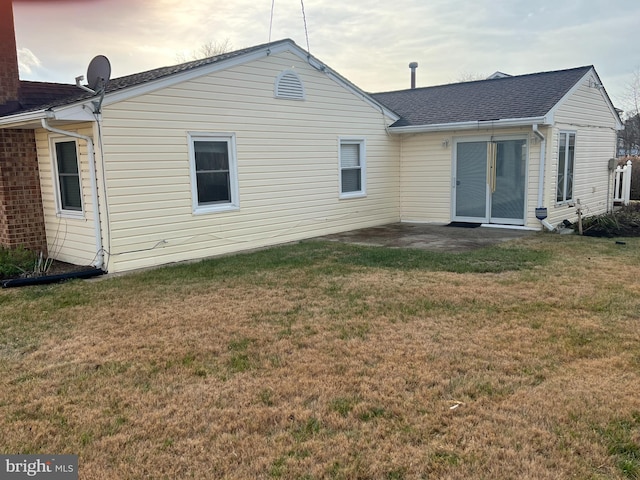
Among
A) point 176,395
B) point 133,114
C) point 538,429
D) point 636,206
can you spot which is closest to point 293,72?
point 133,114

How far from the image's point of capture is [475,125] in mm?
10938

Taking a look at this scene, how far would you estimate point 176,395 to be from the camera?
3529 millimetres

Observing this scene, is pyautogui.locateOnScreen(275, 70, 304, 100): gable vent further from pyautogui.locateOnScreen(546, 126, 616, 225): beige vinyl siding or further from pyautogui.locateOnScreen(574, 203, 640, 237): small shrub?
pyautogui.locateOnScreen(574, 203, 640, 237): small shrub

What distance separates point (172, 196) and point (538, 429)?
22.0ft

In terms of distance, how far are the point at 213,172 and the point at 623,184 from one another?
12.6m

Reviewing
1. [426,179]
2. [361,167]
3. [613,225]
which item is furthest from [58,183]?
[613,225]

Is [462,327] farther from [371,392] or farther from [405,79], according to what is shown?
[405,79]

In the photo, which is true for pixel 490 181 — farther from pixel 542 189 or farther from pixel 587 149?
pixel 587 149

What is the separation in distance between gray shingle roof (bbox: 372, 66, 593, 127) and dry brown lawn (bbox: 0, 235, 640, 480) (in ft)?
18.1

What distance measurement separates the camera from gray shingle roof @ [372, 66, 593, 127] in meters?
10.8

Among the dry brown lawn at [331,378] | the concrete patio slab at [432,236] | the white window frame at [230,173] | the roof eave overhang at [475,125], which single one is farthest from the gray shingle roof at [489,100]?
the dry brown lawn at [331,378]

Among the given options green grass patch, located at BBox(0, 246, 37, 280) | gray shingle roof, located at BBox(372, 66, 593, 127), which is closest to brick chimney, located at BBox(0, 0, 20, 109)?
green grass patch, located at BBox(0, 246, 37, 280)

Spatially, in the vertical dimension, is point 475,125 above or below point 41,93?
below

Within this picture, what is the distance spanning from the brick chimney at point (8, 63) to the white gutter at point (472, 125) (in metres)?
7.97
